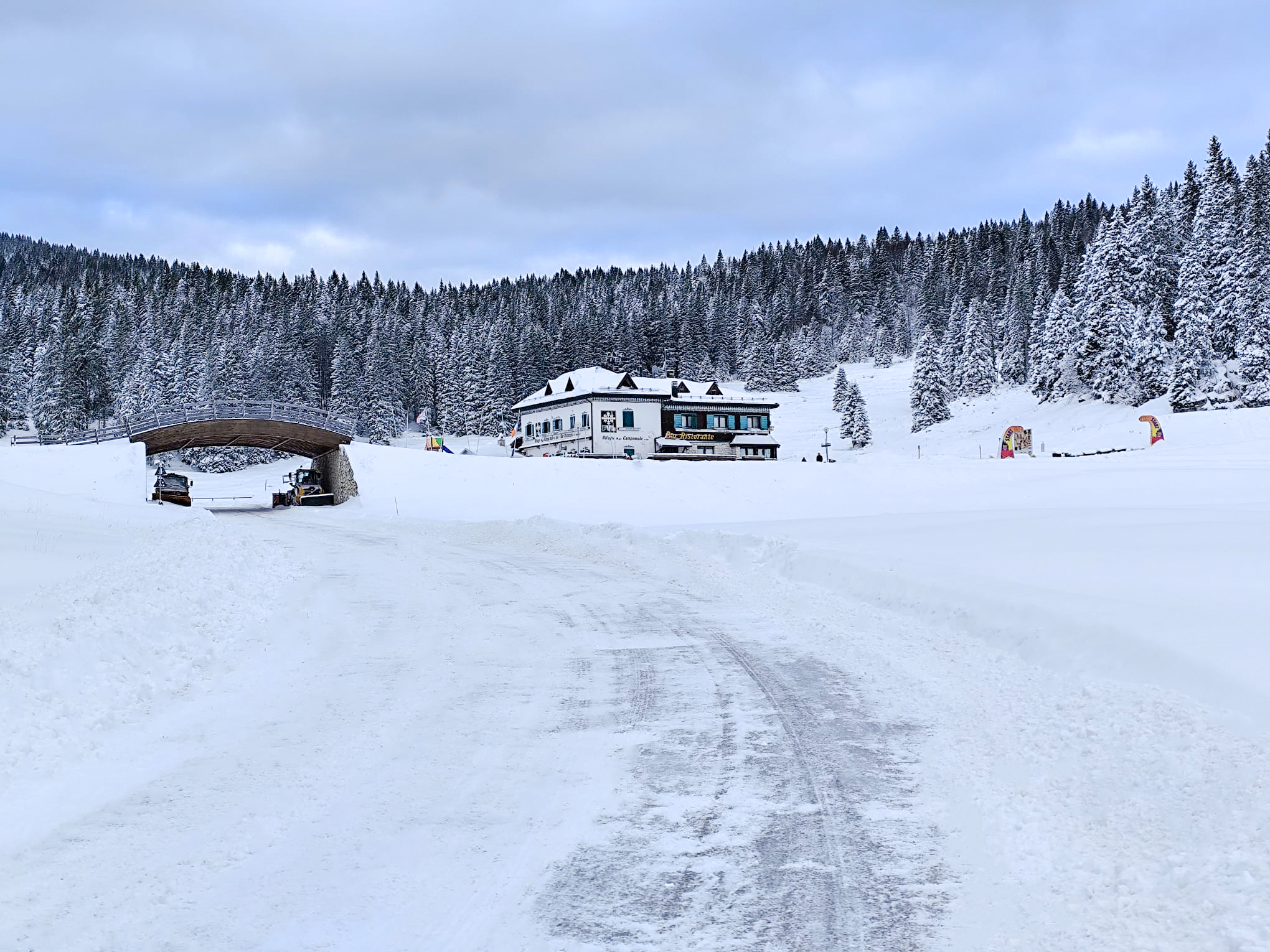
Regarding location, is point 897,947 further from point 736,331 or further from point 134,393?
point 736,331

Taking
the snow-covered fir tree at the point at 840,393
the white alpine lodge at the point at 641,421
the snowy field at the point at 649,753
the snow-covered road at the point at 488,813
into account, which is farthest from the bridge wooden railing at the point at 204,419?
the snow-covered fir tree at the point at 840,393

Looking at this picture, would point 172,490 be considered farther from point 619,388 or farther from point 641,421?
point 641,421

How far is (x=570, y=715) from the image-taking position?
8.30 meters

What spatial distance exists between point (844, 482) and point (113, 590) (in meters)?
33.8

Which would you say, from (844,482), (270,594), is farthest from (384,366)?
(270,594)

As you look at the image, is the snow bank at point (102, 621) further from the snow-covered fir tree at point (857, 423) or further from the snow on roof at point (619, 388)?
the snow-covered fir tree at point (857, 423)

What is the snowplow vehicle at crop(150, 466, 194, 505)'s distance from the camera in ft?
147

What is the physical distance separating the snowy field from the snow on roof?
5523cm

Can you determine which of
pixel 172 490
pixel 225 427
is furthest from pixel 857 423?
pixel 172 490

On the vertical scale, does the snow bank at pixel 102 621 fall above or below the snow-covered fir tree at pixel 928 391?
below

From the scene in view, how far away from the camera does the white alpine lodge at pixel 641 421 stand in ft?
238

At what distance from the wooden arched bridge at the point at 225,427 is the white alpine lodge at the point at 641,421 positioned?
24.2 meters

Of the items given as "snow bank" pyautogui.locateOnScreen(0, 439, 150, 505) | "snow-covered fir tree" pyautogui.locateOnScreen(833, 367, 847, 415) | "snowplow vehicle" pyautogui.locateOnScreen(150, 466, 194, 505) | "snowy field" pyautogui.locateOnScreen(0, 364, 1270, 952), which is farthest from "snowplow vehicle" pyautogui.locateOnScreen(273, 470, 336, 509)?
"snow-covered fir tree" pyautogui.locateOnScreen(833, 367, 847, 415)

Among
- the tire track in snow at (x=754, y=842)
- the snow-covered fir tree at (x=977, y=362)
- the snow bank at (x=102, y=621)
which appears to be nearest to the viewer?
the tire track in snow at (x=754, y=842)
